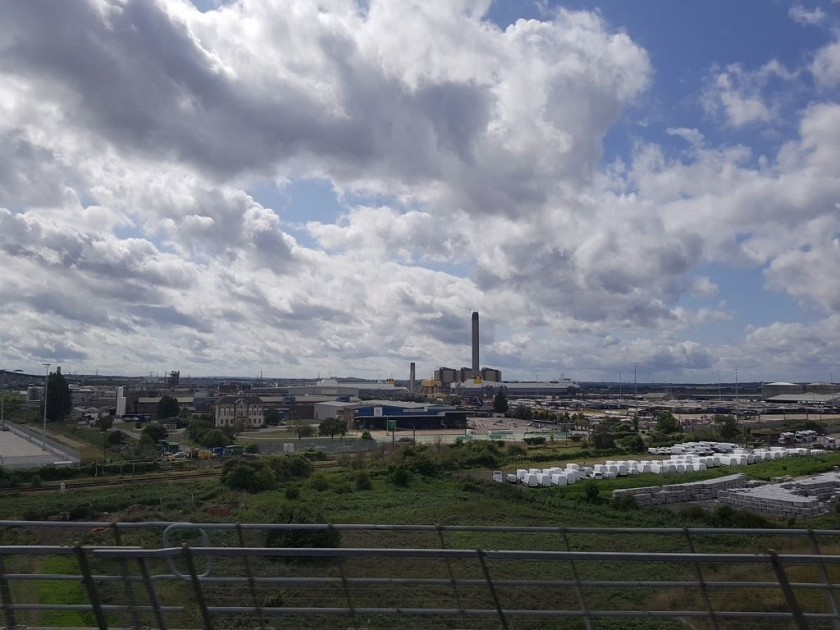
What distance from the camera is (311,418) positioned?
67062 millimetres

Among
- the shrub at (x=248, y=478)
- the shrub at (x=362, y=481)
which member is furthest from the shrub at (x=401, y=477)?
the shrub at (x=248, y=478)

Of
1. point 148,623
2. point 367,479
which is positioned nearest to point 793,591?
point 148,623

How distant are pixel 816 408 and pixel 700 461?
66.5 m

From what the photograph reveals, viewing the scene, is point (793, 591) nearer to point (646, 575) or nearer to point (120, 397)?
point (646, 575)

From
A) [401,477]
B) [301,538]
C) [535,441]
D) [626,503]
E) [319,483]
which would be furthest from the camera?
[535,441]

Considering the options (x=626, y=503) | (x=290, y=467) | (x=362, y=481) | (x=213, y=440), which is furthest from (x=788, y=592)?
(x=213, y=440)

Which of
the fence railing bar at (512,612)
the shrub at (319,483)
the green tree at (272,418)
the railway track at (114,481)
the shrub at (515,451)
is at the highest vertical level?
the fence railing bar at (512,612)

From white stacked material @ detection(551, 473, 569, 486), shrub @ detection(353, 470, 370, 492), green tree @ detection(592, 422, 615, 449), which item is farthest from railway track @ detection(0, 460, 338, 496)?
green tree @ detection(592, 422, 615, 449)

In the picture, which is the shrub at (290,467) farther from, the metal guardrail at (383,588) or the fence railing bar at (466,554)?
the fence railing bar at (466,554)

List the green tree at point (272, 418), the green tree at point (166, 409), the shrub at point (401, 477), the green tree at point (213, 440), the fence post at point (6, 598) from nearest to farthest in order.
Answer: the fence post at point (6, 598) → the shrub at point (401, 477) → the green tree at point (213, 440) → the green tree at point (166, 409) → the green tree at point (272, 418)

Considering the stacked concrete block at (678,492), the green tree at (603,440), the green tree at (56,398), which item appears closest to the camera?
the stacked concrete block at (678,492)

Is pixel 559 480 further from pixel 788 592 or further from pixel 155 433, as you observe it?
pixel 155 433

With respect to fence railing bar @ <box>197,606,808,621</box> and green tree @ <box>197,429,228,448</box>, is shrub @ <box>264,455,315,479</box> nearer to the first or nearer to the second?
green tree @ <box>197,429,228,448</box>

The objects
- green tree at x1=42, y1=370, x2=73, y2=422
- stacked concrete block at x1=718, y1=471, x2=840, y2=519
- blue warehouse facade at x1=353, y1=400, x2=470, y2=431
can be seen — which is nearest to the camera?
stacked concrete block at x1=718, y1=471, x2=840, y2=519
